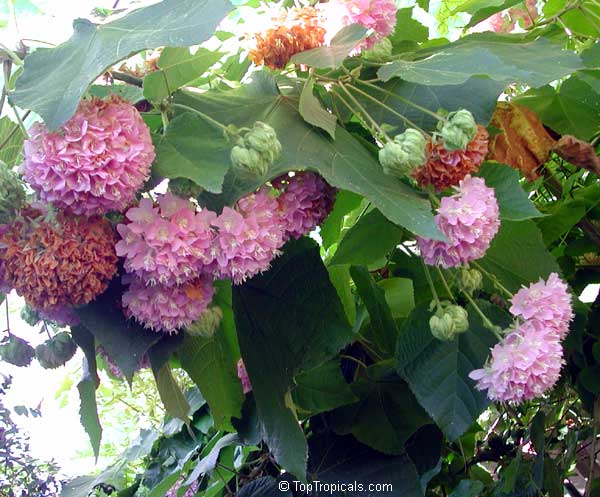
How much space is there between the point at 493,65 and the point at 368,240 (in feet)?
0.65

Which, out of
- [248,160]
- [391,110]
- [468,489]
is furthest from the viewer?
[468,489]

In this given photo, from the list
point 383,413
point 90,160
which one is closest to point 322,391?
point 383,413

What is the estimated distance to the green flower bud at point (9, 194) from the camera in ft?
1.67

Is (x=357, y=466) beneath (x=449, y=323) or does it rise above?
beneath

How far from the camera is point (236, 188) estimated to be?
52cm

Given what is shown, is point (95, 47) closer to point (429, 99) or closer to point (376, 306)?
point (429, 99)

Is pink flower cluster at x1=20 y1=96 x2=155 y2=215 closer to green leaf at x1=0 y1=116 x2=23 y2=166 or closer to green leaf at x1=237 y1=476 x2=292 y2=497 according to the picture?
green leaf at x1=0 y1=116 x2=23 y2=166

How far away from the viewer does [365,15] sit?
2.09 ft

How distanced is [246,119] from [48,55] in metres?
0.15

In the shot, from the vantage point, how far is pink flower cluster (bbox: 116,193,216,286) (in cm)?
50

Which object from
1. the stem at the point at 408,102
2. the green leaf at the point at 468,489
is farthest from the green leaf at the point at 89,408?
the green leaf at the point at 468,489

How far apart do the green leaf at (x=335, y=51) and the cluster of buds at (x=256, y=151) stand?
10cm

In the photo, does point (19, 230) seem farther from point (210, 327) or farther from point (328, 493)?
point (328, 493)

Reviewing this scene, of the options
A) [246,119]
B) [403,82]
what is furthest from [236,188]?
[403,82]
